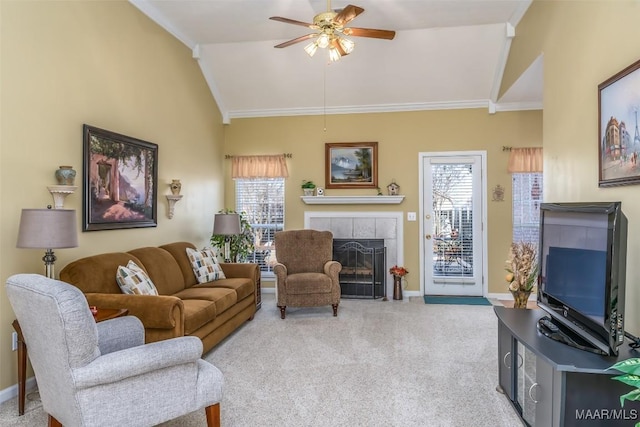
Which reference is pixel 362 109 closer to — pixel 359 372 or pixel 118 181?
pixel 118 181

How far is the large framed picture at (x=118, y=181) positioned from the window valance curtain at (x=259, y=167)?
6.13ft

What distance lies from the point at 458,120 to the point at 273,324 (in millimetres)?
3878

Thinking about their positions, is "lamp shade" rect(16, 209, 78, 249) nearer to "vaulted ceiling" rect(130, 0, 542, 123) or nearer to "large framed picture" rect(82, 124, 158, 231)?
"large framed picture" rect(82, 124, 158, 231)

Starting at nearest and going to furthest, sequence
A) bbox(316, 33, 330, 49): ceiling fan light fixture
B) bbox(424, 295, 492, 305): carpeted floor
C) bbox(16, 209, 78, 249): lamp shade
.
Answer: bbox(16, 209, 78, 249): lamp shade
bbox(316, 33, 330, 49): ceiling fan light fixture
bbox(424, 295, 492, 305): carpeted floor

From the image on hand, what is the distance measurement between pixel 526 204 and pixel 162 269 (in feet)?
16.0

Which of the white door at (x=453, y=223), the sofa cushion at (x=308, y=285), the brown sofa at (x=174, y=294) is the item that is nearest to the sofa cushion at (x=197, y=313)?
the brown sofa at (x=174, y=294)

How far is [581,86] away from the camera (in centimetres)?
266

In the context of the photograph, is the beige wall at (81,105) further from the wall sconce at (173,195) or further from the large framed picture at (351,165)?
the large framed picture at (351,165)

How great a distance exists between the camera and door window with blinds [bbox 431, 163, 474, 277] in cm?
559

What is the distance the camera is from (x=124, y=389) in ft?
5.79

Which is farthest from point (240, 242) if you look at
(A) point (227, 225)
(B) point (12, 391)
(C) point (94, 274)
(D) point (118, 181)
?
(B) point (12, 391)

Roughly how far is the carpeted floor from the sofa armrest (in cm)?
360

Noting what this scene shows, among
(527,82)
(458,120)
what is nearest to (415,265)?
(458,120)

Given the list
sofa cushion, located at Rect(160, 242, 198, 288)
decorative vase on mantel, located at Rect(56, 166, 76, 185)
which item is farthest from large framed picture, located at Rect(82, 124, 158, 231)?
sofa cushion, located at Rect(160, 242, 198, 288)
